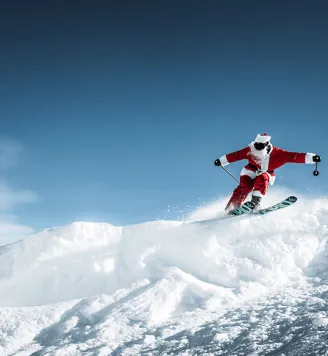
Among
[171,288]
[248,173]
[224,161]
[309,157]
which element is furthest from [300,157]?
[171,288]

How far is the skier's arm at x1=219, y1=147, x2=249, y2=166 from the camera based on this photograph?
9596 mm

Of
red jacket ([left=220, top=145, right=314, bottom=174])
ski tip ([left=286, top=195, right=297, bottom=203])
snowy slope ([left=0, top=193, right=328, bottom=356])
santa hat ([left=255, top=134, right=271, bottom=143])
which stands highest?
santa hat ([left=255, top=134, right=271, bottom=143])

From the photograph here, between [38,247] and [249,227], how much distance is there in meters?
3.79

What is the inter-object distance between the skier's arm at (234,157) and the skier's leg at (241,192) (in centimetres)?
57

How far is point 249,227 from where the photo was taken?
21.8 ft

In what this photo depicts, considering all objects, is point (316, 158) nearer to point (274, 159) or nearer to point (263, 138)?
point (274, 159)

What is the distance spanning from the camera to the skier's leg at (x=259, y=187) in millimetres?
8688

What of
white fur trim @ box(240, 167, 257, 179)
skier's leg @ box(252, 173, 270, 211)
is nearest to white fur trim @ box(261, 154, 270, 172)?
skier's leg @ box(252, 173, 270, 211)

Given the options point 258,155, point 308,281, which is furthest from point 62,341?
point 258,155

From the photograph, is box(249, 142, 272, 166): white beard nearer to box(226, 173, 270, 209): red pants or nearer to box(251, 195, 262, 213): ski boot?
box(226, 173, 270, 209): red pants

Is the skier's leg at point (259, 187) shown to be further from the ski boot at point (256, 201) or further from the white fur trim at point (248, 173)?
the white fur trim at point (248, 173)

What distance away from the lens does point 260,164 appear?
30.4 feet

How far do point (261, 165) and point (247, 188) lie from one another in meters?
0.69

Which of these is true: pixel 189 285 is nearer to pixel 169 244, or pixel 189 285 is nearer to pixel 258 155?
pixel 169 244
